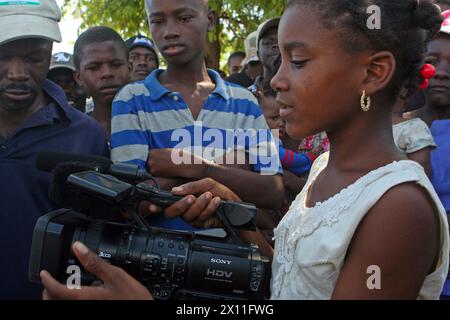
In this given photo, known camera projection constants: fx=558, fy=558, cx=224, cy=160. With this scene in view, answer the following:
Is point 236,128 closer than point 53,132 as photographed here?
No

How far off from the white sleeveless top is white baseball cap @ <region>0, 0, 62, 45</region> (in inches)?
49.2

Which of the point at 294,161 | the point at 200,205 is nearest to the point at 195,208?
the point at 200,205

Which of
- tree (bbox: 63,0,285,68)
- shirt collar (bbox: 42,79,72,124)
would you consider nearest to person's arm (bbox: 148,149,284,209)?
shirt collar (bbox: 42,79,72,124)

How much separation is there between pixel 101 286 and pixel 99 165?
0.37 m

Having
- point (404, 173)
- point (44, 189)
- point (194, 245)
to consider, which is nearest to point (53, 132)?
point (44, 189)

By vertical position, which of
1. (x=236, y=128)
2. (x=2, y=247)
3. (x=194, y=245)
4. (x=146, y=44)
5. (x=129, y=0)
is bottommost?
(x=2, y=247)

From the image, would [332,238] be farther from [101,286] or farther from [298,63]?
[101,286]

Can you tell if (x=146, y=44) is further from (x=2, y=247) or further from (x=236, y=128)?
(x=2, y=247)

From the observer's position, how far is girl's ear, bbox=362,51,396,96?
1468 millimetres

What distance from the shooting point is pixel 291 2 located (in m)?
1.59

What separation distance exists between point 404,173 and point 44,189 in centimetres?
129

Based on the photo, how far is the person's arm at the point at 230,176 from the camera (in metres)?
2.06

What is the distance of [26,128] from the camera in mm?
2074
